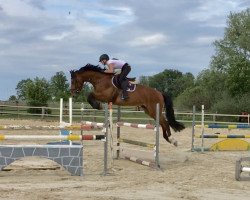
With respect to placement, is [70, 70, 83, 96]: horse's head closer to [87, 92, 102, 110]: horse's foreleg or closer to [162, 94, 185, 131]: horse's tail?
[87, 92, 102, 110]: horse's foreleg

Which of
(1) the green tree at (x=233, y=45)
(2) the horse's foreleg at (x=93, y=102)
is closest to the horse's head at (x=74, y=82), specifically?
(2) the horse's foreleg at (x=93, y=102)

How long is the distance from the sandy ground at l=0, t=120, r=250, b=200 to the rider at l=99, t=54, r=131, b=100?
1.37 m

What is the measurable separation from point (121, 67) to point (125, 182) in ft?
10.2

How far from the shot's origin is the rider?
9.07m

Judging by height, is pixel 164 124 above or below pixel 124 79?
below

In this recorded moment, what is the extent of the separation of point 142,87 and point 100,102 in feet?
2.91

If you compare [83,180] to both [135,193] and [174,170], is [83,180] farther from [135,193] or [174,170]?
[174,170]

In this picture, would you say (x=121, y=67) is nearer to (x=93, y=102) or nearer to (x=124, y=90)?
(x=124, y=90)

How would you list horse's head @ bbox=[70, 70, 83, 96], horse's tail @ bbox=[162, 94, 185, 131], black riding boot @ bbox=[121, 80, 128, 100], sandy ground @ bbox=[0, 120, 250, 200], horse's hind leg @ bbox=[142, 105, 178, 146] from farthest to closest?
horse's tail @ bbox=[162, 94, 185, 131] < horse's hind leg @ bbox=[142, 105, 178, 146] < horse's head @ bbox=[70, 70, 83, 96] < black riding boot @ bbox=[121, 80, 128, 100] < sandy ground @ bbox=[0, 120, 250, 200]

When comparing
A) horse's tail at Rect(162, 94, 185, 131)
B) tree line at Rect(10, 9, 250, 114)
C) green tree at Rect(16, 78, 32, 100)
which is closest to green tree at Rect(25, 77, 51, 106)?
green tree at Rect(16, 78, 32, 100)

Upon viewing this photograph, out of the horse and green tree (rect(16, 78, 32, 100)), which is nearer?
the horse

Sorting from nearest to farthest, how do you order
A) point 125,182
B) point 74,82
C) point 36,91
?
point 125,182 → point 74,82 → point 36,91

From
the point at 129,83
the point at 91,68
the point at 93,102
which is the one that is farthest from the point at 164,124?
the point at 91,68

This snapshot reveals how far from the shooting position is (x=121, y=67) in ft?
30.0
